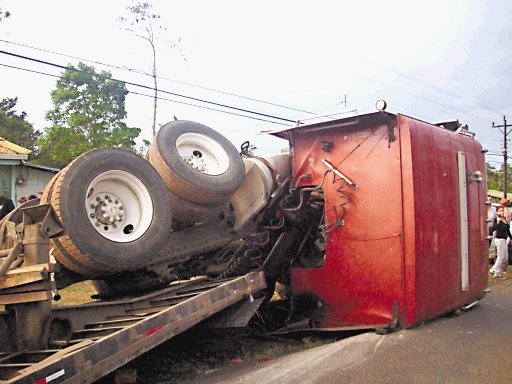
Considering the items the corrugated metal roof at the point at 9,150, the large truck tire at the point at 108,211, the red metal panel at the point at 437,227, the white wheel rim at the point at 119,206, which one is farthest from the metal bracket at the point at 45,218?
the corrugated metal roof at the point at 9,150

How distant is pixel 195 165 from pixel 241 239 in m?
1.03

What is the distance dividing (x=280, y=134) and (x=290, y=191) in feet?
2.63

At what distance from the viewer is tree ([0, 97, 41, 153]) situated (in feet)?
106

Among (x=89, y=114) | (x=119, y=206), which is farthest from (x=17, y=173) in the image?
(x=119, y=206)

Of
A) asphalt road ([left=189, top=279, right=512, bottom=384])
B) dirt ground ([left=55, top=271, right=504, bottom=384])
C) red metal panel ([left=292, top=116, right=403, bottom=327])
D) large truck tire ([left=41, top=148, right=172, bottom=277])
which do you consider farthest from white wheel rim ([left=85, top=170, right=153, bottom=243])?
red metal panel ([left=292, top=116, right=403, bottom=327])

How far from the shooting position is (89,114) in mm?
25797

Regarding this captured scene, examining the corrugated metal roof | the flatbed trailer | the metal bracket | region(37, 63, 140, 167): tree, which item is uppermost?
region(37, 63, 140, 167): tree

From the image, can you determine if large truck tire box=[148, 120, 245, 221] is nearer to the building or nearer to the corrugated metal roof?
the building

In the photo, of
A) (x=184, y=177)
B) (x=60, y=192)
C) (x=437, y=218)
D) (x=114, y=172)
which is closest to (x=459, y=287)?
(x=437, y=218)

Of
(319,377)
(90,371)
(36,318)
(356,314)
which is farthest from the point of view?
(356,314)

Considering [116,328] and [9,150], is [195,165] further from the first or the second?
[9,150]

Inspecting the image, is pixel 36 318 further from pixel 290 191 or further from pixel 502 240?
pixel 502 240

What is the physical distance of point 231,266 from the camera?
5.46m

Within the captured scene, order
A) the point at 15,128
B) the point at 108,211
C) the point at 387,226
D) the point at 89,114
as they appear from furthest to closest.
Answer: the point at 15,128
the point at 89,114
the point at 387,226
the point at 108,211
